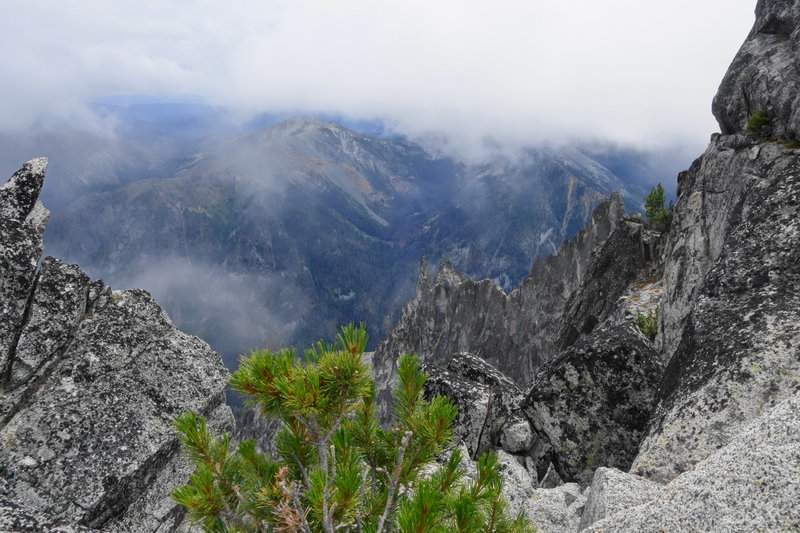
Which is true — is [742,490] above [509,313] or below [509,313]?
below

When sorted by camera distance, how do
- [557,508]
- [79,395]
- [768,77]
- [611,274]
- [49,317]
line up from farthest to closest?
[611,274], [768,77], [49,317], [79,395], [557,508]

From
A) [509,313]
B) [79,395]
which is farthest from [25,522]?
[509,313]

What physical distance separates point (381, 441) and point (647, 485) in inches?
209

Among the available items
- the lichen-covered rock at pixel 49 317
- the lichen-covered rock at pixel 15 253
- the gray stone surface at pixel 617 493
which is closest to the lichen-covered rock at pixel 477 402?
the gray stone surface at pixel 617 493

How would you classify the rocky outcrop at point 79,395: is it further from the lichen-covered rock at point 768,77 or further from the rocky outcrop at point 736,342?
the lichen-covered rock at point 768,77

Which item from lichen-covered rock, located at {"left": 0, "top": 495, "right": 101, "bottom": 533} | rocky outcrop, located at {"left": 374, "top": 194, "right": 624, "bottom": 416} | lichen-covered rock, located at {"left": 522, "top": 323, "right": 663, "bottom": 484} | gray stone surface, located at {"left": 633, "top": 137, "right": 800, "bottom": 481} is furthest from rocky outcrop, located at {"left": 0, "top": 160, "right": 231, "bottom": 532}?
rocky outcrop, located at {"left": 374, "top": 194, "right": 624, "bottom": 416}

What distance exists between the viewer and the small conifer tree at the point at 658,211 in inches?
1368

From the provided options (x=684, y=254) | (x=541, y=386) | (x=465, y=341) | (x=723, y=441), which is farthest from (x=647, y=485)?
(x=465, y=341)

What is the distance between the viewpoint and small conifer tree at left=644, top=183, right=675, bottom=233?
1368 inches

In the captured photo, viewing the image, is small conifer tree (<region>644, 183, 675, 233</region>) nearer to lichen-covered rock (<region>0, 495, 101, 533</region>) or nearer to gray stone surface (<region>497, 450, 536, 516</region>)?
gray stone surface (<region>497, 450, 536, 516</region>)

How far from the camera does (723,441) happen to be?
29.4 ft

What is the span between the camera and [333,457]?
5.93 m

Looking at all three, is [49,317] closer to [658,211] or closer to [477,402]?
[477,402]

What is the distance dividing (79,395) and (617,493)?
13.3 metres
